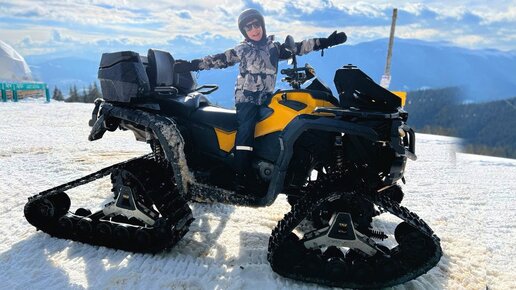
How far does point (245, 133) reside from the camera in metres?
3.83

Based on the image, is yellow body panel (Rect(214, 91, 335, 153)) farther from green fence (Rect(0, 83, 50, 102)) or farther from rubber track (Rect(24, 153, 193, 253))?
green fence (Rect(0, 83, 50, 102))

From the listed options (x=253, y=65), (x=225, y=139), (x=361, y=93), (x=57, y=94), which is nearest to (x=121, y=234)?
(x=225, y=139)

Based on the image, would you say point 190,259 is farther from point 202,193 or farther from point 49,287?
point 49,287

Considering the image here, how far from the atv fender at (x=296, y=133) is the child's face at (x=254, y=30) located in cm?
121

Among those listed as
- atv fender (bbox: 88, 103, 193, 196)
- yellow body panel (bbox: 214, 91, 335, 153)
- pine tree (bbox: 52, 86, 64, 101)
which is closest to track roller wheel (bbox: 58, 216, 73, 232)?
atv fender (bbox: 88, 103, 193, 196)

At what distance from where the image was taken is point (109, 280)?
3.29 metres

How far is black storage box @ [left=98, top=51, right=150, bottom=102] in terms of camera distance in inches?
162

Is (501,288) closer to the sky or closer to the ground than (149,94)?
closer to the ground

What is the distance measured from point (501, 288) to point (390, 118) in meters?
1.73

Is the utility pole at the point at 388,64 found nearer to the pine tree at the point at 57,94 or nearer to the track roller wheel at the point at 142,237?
the track roller wheel at the point at 142,237

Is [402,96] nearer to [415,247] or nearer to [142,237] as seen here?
[415,247]

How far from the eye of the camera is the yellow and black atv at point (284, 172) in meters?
3.24

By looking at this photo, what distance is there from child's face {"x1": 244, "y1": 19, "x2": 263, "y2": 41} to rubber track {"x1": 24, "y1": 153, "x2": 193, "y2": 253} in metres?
1.69

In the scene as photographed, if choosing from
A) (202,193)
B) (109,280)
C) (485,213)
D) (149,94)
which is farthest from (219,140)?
(485,213)
